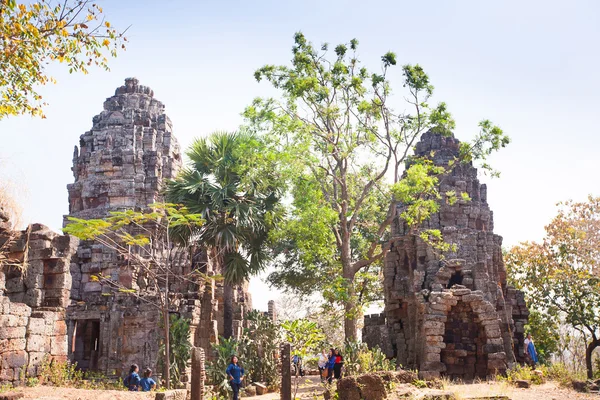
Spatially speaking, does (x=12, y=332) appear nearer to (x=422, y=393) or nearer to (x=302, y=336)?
(x=302, y=336)

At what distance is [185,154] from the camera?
24.2m

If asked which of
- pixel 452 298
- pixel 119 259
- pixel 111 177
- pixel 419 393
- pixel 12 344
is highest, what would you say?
pixel 111 177

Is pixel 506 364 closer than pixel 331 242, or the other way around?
pixel 506 364

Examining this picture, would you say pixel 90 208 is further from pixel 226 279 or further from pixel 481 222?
pixel 481 222

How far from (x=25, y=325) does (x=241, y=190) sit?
10255 millimetres

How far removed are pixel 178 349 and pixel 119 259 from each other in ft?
30.2

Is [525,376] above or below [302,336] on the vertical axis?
below

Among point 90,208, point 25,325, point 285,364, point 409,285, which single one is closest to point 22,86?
point 25,325

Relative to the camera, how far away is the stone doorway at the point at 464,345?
1802cm

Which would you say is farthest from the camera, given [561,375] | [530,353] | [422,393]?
[530,353]

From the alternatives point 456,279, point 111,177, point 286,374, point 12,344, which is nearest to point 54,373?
point 12,344

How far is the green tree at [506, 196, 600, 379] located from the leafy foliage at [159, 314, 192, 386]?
14540 mm

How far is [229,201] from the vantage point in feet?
72.8

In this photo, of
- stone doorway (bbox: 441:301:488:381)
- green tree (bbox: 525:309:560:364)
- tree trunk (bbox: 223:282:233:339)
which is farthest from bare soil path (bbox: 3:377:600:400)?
green tree (bbox: 525:309:560:364)
